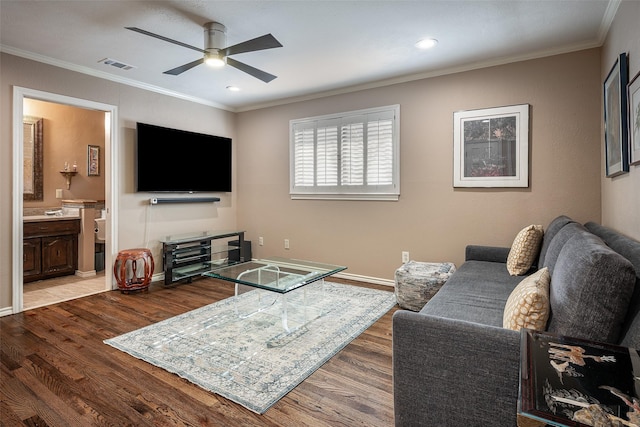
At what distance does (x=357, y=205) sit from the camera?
4453 millimetres

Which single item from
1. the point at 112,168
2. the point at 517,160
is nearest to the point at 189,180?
the point at 112,168

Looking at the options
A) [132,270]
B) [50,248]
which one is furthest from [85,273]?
[132,270]

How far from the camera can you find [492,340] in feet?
4.35

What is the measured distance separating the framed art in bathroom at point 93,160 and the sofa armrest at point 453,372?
18.0 ft

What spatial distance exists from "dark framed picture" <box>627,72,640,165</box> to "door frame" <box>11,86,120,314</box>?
15.4 feet

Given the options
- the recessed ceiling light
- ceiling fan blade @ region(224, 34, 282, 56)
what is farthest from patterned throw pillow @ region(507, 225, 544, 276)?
ceiling fan blade @ region(224, 34, 282, 56)

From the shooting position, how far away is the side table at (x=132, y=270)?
394 cm

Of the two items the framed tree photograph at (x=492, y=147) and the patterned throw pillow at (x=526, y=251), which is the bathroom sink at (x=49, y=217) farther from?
the patterned throw pillow at (x=526, y=251)

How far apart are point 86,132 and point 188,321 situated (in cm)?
389

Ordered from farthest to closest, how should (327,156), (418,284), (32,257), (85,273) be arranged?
(85,273) → (327,156) → (32,257) → (418,284)

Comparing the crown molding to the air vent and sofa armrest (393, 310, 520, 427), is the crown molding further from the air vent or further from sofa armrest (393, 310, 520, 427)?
sofa armrest (393, 310, 520, 427)

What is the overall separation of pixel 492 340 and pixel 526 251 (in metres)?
1.77

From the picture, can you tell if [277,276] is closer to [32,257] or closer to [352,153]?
[352,153]

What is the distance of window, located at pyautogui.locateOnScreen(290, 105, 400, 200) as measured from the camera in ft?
13.7
